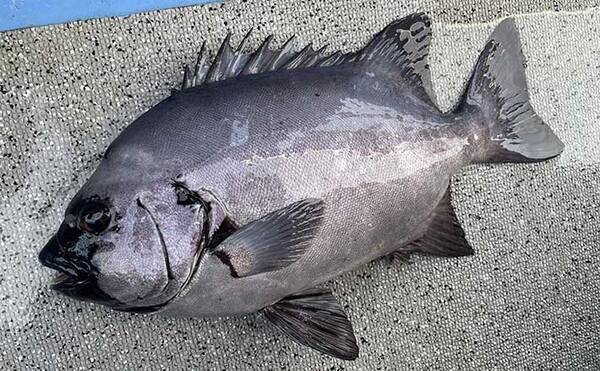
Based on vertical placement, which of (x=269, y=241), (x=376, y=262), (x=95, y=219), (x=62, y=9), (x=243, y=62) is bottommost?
(x=376, y=262)

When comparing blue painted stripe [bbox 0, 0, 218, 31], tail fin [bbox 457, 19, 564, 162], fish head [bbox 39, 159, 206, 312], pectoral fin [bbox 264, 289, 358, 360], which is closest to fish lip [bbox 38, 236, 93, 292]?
fish head [bbox 39, 159, 206, 312]

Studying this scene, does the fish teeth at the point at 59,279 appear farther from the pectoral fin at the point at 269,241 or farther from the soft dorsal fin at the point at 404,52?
the soft dorsal fin at the point at 404,52

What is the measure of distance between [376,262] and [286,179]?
1.21 feet

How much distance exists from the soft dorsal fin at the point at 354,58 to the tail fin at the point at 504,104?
0.10 meters

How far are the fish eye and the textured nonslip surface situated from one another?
0.27 meters

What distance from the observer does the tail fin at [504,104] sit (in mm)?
1331

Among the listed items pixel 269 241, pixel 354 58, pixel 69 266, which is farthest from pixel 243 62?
pixel 69 266

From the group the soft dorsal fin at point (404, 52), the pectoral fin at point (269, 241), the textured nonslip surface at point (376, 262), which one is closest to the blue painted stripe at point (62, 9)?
the textured nonslip surface at point (376, 262)

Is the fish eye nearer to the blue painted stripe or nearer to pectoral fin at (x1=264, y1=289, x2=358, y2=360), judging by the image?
pectoral fin at (x1=264, y1=289, x2=358, y2=360)

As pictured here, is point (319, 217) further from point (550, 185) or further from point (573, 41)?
point (573, 41)

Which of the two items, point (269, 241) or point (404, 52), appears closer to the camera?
point (269, 241)

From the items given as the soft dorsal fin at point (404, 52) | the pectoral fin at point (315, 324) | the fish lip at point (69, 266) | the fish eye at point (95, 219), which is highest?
the soft dorsal fin at point (404, 52)

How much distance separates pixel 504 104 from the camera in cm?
135

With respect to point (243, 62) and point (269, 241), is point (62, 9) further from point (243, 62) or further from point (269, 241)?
point (269, 241)
